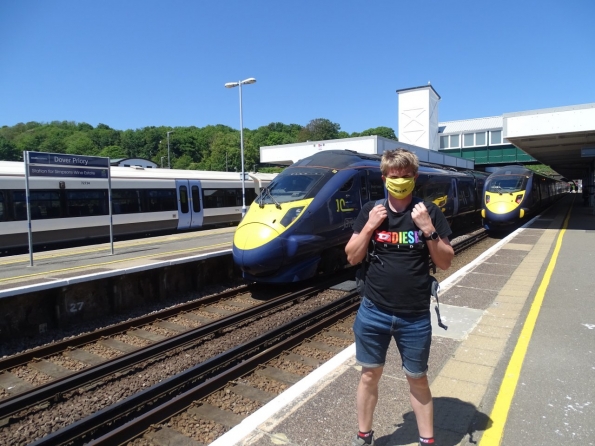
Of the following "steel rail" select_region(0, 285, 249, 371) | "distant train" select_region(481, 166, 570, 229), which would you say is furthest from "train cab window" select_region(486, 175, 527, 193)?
"steel rail" select_region(0, 285, 249, 371)

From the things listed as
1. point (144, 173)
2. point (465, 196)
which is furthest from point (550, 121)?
point (144, 173)

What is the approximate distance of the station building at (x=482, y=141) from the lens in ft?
59.6

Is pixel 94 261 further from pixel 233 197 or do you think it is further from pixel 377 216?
pixel 233 197

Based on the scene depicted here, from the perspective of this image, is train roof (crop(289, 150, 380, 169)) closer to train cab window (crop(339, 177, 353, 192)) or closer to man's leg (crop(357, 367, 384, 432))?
train cab window (crop(339, 177, 353, 192))

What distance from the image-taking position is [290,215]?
341 inches

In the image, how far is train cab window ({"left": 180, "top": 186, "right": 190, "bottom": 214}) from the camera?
770 inches

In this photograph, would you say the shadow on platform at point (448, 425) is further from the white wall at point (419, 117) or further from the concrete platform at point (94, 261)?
the white wall at point (419, 117)

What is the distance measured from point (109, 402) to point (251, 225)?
4446 millimetres

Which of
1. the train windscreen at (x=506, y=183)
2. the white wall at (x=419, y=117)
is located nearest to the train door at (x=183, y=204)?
the train windscreen at (x=506, y=183)

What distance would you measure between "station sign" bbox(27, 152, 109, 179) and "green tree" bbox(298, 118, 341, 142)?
104308mm

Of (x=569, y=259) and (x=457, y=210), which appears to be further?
(x=457, y=210)

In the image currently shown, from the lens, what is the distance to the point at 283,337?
6.95 meters

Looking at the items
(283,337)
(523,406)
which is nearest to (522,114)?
(283,337)

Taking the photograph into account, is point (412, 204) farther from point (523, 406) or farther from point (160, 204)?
point (160, 204)
